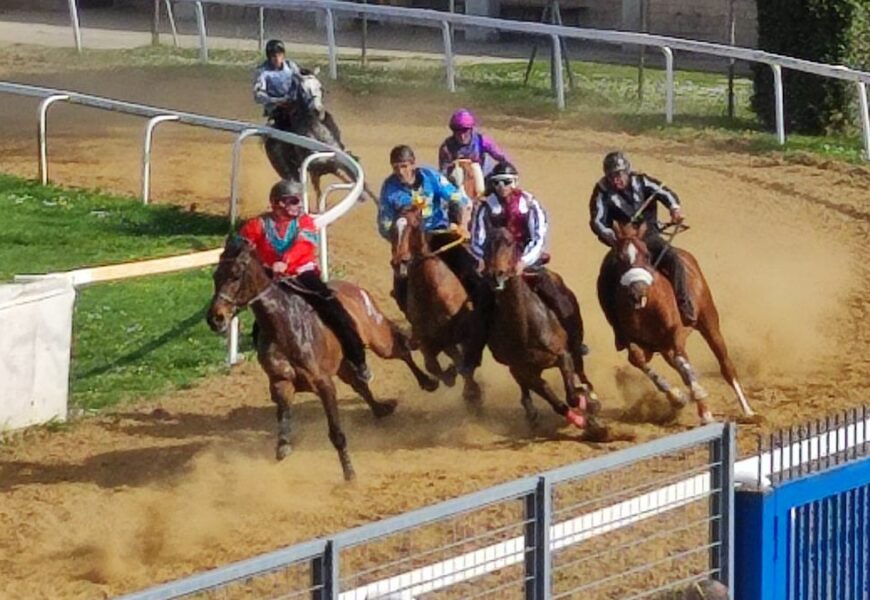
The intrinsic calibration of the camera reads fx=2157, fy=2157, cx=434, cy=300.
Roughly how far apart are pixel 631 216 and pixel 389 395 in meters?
2.33

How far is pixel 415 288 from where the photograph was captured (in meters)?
13.6

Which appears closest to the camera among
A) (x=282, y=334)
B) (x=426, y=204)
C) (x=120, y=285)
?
(x=282, y=334)

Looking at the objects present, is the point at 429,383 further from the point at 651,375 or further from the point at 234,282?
the point at 234,282

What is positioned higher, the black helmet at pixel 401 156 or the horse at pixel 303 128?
the black helmet at pixel 401 156

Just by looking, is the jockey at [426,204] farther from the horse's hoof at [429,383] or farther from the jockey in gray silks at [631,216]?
the jockey in gray silks at [631,216]

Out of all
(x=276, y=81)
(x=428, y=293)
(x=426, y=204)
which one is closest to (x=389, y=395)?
(x=428, y=293)

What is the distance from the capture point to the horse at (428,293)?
44.5 feet

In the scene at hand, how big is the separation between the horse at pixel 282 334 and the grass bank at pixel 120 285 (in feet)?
8.91

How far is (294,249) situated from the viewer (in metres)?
12.5

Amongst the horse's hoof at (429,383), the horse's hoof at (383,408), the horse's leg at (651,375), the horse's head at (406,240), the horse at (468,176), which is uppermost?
the horse at (468,176)

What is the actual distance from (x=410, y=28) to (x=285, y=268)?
2176cm

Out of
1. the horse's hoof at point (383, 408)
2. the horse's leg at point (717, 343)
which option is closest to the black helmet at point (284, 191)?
the horse's hoof at point (383, 408)

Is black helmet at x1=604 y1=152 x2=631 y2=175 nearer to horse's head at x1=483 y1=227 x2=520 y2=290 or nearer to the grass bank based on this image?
horse's head at x1=483 y1=227 x2=520 y2=290

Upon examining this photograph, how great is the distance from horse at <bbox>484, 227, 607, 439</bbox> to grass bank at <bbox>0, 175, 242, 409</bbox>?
3.07 metres
